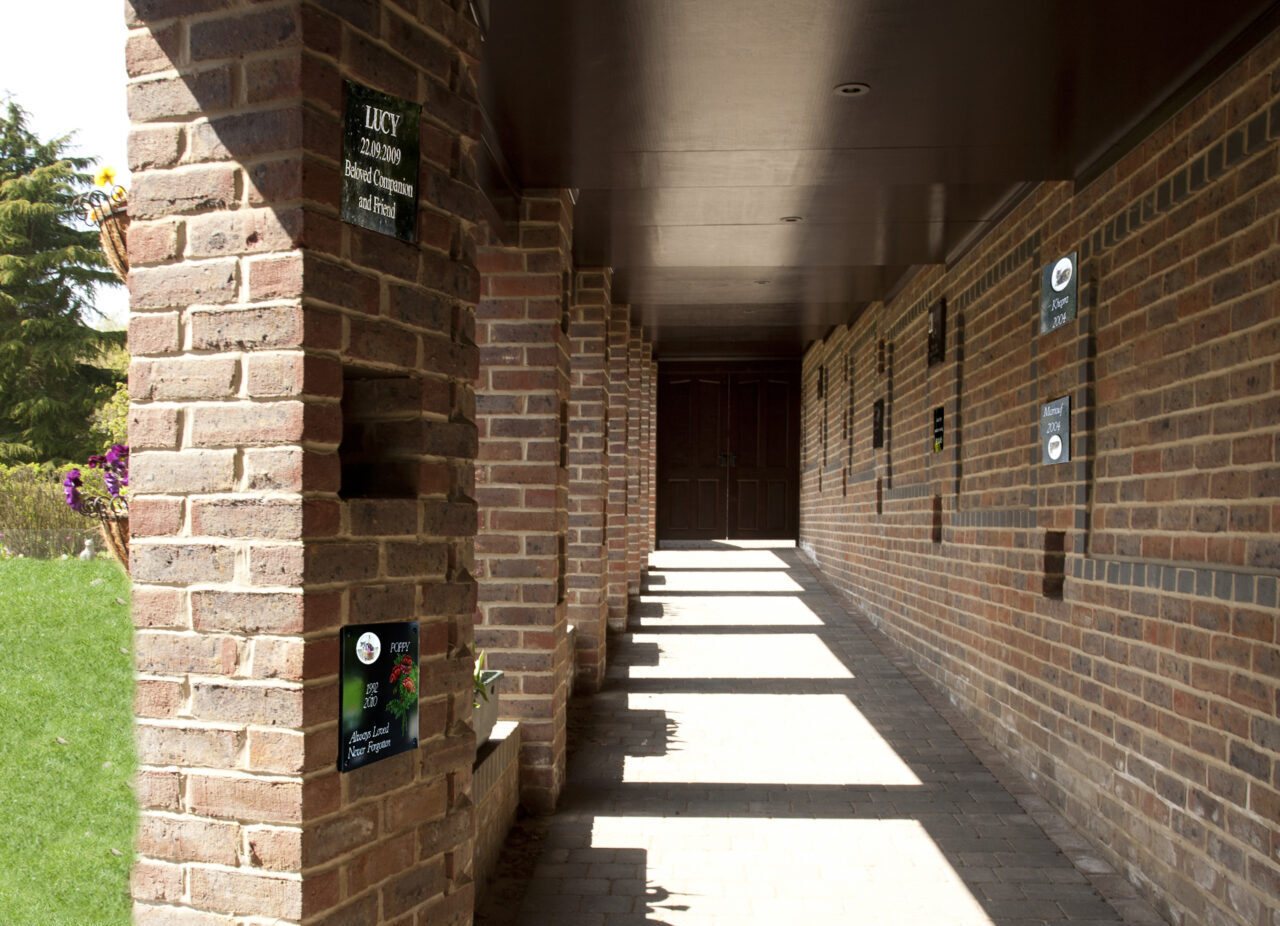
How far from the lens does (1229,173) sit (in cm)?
338

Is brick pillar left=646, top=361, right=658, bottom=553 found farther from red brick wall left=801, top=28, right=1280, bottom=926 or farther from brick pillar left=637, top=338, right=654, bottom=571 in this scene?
red brick wall left=801, top=28, right=1280, bottom=926

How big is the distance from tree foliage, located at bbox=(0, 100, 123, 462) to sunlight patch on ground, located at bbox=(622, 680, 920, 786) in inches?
631

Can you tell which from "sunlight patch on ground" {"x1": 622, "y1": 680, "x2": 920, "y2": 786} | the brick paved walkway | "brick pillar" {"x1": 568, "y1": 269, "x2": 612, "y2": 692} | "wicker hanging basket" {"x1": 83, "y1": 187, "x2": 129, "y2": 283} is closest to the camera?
"wicker hanging basket" {"x1": 83, "y1": 187, "x2": 129, "y2": 283}

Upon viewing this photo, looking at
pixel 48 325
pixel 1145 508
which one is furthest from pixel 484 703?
pixel 48 325

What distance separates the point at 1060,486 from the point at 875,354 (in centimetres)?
536

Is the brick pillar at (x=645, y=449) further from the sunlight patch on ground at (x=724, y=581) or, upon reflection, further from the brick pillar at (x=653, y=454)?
the sunlight patch on ground at (x=724, y=581)

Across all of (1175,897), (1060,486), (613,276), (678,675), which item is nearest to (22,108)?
(613,276)

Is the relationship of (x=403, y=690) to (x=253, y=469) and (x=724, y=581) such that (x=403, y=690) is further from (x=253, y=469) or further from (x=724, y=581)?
(x=724, y=581)

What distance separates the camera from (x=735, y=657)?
8.61 metres

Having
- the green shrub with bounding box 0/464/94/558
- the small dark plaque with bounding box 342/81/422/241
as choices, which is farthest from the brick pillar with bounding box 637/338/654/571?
the small dark plaque with bounding box 342/81/422/241

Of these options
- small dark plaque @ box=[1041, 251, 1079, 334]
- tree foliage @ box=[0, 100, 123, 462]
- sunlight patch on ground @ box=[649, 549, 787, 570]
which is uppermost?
tree foliage @ box=[0, 100, 123, 462]

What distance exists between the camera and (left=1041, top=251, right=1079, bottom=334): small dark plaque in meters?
4.73

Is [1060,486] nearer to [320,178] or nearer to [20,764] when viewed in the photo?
[320,178]

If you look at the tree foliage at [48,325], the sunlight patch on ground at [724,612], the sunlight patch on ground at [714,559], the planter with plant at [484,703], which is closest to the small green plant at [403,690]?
the planter with plant at [484,703]
